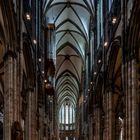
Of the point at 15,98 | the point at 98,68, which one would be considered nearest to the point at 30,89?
the point at 98,68

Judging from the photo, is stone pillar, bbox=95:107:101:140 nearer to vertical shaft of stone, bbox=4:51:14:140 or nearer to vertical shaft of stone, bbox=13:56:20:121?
vertical shaft of stone, bbox=13:56:20:121

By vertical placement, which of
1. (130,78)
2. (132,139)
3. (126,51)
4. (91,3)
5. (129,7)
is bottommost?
(132,139)

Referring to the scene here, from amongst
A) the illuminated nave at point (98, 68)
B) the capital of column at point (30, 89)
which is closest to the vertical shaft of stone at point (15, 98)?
the illuminated nave at point (98, 68)

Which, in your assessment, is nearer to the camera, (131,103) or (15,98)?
(15,98)

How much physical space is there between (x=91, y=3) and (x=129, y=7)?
21.6 m

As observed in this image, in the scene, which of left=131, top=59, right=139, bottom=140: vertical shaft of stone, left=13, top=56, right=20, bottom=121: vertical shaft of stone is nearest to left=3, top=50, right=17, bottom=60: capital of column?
left=13, top=56, right=20, bottom=121: vertical shaft of stone

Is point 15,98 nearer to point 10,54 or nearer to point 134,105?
point 10,54

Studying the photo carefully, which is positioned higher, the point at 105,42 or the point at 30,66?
the point at 105,42

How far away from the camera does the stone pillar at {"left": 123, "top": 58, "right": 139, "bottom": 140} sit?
22.9m

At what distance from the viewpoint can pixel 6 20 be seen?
2316 cm

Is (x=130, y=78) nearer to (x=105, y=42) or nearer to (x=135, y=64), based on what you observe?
(x=135, y=64)

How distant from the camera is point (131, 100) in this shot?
2328 cm

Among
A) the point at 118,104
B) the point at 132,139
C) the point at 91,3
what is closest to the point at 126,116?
the point at 132,139

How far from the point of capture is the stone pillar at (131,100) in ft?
75.2
